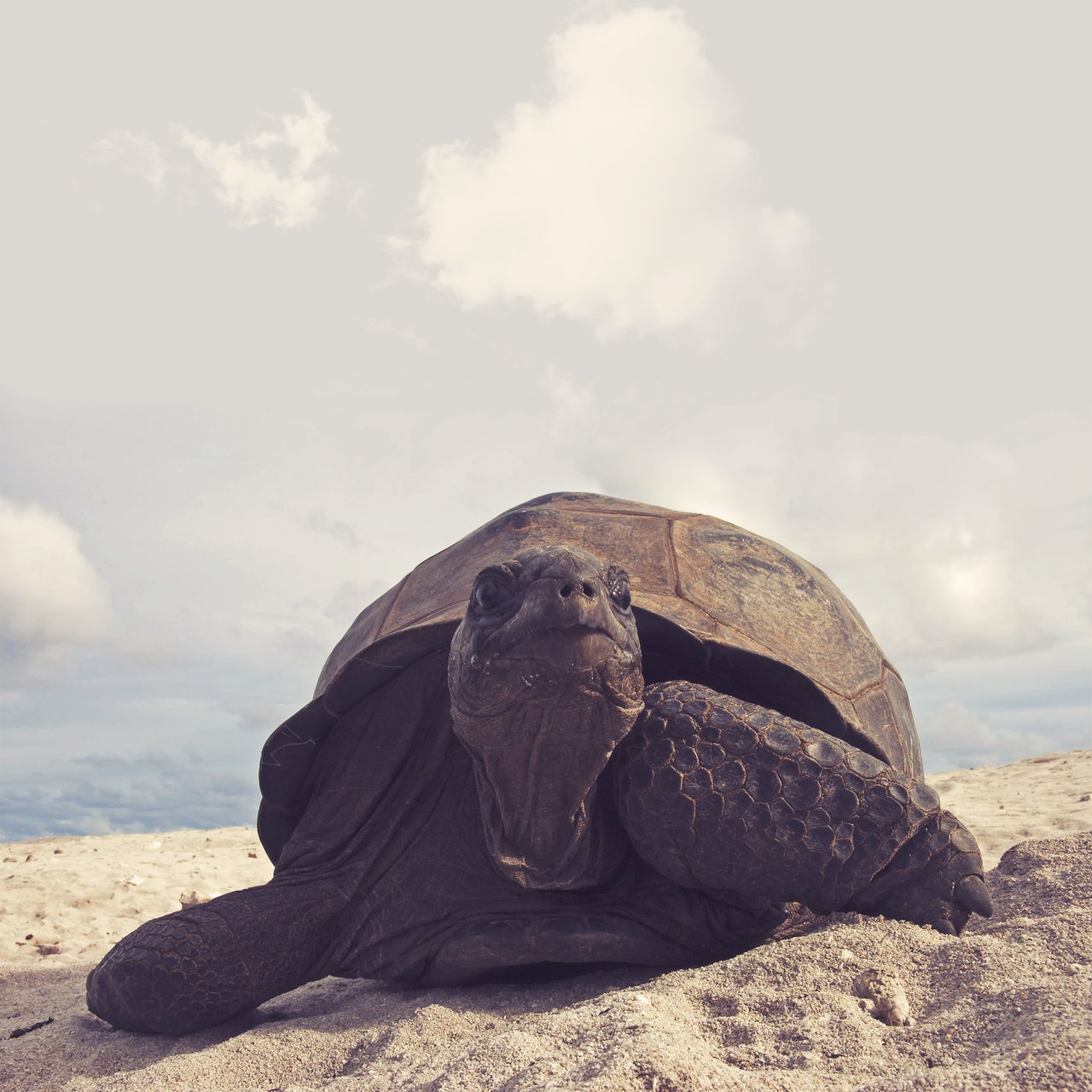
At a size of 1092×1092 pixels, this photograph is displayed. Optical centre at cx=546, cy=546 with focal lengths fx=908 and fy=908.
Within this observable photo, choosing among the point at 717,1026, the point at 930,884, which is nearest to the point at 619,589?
the point at 717,1026

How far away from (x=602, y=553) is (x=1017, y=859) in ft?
6.67

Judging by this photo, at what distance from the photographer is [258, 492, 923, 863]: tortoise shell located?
3.40 metres

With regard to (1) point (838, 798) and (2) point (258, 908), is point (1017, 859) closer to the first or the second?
(1) point (838, 798)

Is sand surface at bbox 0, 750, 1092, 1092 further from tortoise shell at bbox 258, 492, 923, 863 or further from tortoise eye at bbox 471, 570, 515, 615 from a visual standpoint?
tortoise eye at bbox 471, 570, 515, 615

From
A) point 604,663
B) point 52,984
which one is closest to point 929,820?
point 604,663

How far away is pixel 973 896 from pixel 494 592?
177 centimetres

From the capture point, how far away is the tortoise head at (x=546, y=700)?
8.19 feet

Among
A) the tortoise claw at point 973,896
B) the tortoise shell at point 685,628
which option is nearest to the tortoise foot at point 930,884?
the tortoise claw at point 973,896

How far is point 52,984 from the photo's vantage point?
4.40 metres

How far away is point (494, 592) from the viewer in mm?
2656

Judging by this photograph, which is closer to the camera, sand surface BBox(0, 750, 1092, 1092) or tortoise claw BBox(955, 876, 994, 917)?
sand surface BBox(0, 750, 1092, 1092)

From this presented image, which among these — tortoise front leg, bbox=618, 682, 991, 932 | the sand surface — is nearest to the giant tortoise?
tortoise front leg, bbox=618, 682, 991, 932

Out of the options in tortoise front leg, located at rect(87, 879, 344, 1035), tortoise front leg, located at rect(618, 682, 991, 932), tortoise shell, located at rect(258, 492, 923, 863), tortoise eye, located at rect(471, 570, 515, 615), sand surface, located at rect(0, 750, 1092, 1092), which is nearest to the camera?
sand surface, located at rect(0, 750, 1092, 1092)

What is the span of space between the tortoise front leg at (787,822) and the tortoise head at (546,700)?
0.19 meters
